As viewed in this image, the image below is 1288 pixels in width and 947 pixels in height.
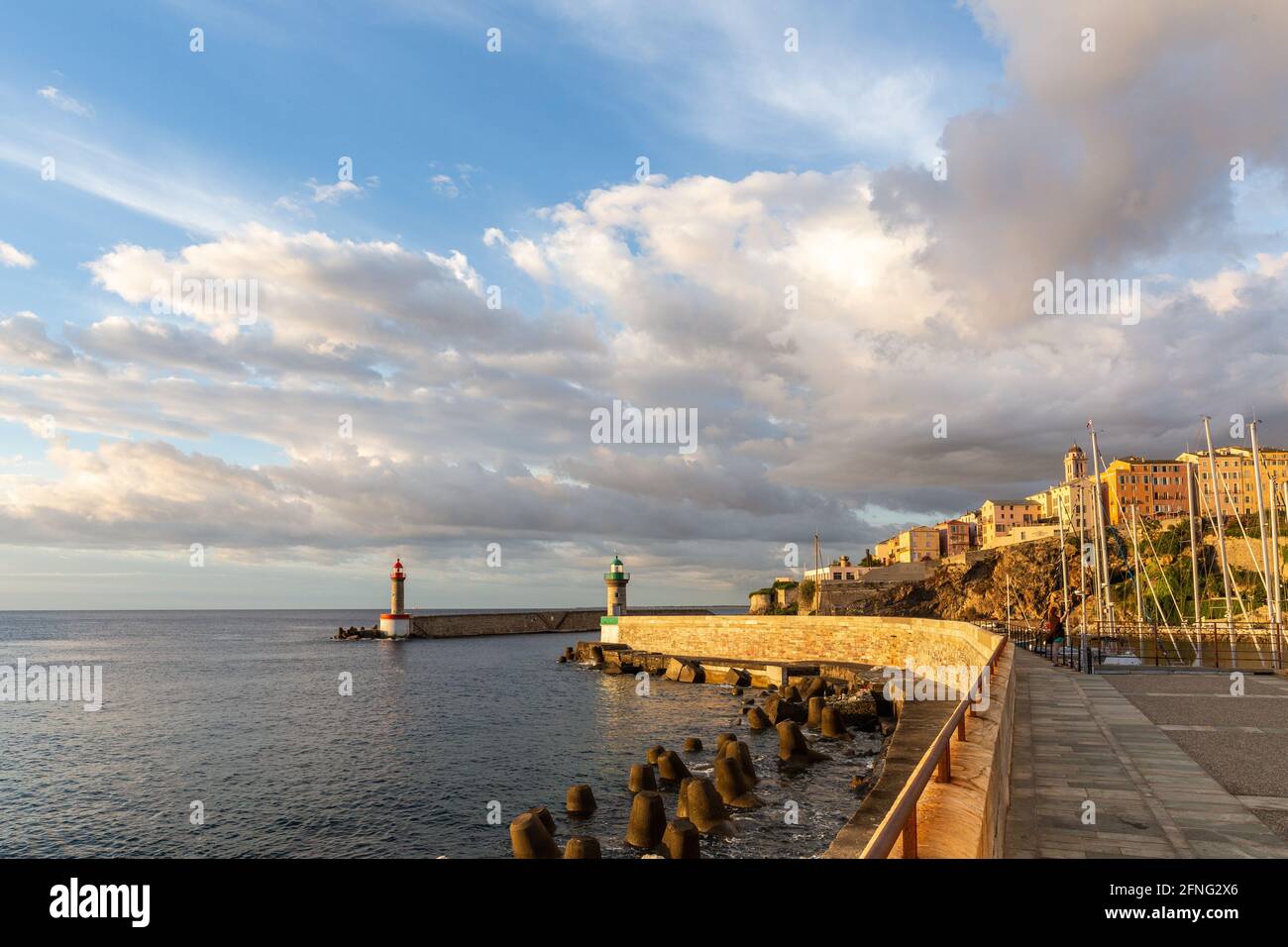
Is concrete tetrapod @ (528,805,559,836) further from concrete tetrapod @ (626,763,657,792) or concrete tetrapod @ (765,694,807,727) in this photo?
concrete tetrapod @ (765,694,807,727)

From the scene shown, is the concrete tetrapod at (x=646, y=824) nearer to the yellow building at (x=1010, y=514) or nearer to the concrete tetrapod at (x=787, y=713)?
the concrete tetrapod at (x=787, y=713)

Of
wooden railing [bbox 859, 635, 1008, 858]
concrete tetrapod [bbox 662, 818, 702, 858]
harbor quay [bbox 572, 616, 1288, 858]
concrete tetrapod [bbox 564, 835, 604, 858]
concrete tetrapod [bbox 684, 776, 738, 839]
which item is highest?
wooden railing [bbox 859, 635, 1008, 858]

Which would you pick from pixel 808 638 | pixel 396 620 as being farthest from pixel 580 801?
pixel 396 620

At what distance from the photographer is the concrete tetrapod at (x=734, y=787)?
19328 mm

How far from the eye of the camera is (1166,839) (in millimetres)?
7887

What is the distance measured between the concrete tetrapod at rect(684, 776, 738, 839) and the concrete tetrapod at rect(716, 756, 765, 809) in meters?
1.77

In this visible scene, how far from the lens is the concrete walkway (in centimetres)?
773

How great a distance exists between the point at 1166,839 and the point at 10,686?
72.6 metres

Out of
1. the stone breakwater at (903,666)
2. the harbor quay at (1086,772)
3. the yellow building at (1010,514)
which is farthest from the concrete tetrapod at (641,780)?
the yellow building at (1010,514)

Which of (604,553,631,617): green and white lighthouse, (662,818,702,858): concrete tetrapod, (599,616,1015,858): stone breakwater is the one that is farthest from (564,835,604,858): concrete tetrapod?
(604,553,631,617): green and white lighthouse

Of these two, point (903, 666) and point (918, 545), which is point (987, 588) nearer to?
point (918, 545)

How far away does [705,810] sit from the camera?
1725 centimetres

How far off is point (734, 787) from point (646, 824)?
4.02 m
